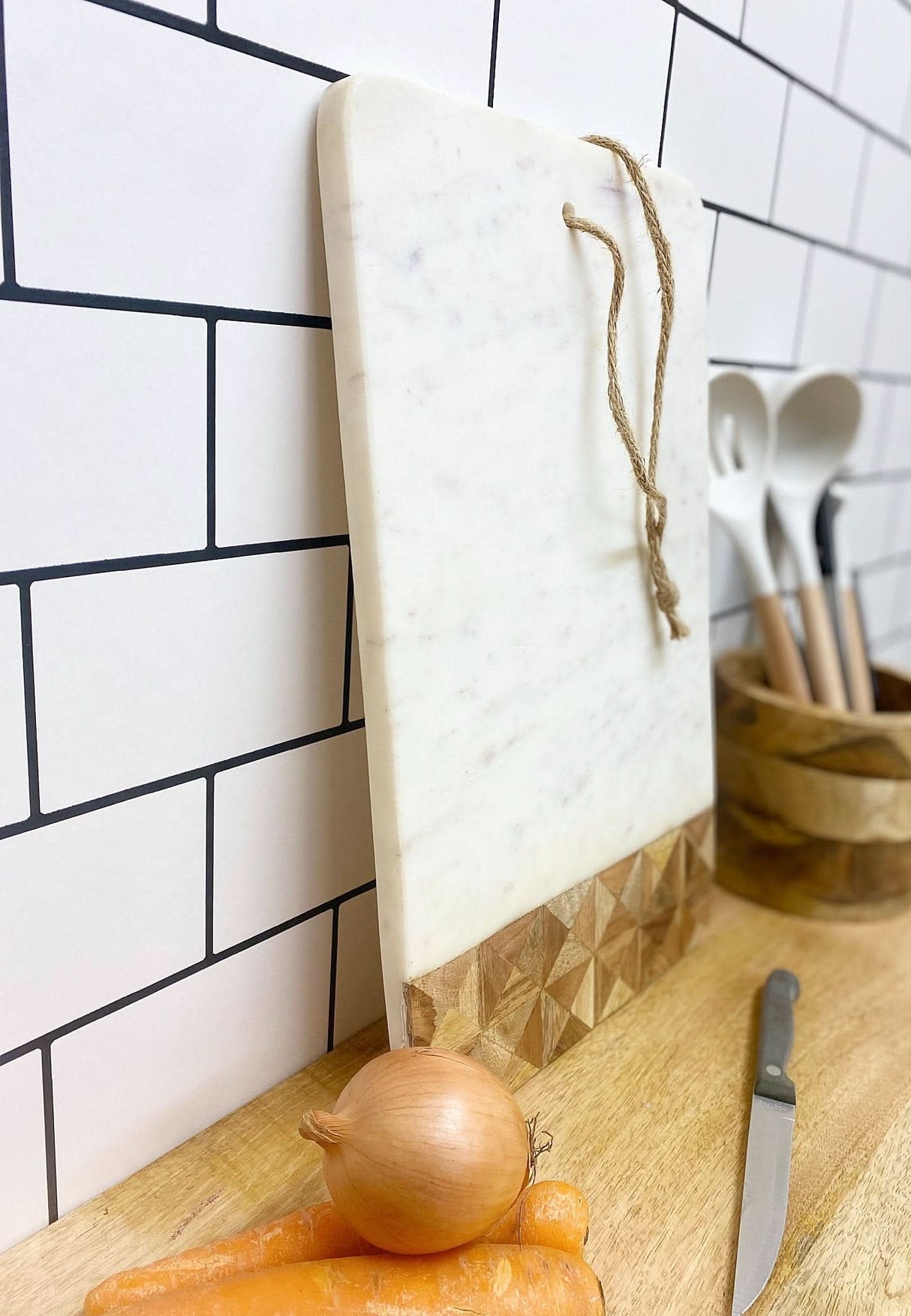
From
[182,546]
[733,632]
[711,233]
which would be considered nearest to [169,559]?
[182,546]

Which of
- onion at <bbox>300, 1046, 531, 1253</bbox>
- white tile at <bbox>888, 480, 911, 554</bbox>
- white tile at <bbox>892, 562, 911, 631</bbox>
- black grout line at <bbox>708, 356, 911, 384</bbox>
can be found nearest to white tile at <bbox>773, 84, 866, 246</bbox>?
black grout line at <bbox>708, 356, 911, 384</bbox>

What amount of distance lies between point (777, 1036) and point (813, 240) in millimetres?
609

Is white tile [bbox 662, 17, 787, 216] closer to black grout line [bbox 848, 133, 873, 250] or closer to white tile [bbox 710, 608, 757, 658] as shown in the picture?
black grout line [bbox 848, 133, 873, 250]

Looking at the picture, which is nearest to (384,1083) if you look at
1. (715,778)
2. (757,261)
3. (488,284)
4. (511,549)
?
(511,549)

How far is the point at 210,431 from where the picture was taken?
416 mm

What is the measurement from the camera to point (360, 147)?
40 cm

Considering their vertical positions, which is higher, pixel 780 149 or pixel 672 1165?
pixel 780 149

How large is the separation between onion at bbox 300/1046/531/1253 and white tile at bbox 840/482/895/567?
0.75 m

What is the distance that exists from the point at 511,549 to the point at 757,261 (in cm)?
40

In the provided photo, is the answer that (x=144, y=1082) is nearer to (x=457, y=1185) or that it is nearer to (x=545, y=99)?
(x=457, y=1185)

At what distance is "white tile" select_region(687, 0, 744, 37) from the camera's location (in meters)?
0.60

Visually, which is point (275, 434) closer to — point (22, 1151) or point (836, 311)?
point (22, 1151)

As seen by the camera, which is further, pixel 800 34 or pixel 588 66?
pixel 800 34

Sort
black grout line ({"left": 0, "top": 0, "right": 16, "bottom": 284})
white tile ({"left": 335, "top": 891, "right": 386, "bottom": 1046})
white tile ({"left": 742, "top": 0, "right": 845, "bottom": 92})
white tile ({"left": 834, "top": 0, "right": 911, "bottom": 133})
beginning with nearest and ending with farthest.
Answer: black grout line ({"left": 0, "top": 0, "right": 16, "bottom": 284}) < white tile ({"left": 335, "top": 891, "right": 386, "bottom": 1046}) < white tile ({"left": 742, "top": 0, "right": 845, "bottom": 92}) < white tile ({"left": 834, "top": 0, "right": 911, "bottom": 133})
